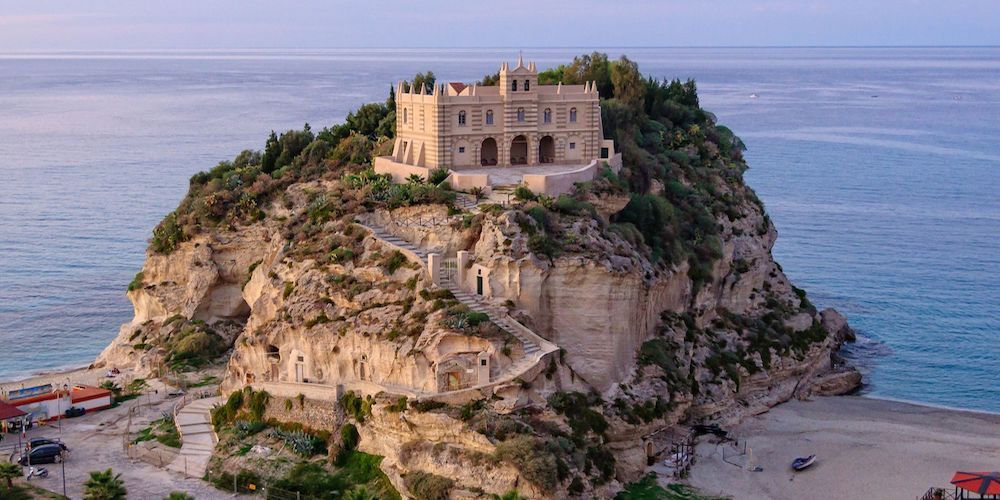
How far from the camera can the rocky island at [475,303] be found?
47375 mm

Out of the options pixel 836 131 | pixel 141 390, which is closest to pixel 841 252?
pixel 141 390

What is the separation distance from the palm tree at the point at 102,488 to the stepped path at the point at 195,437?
484 cm

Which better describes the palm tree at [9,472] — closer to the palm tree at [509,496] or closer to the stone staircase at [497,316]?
the palm tree at [509,496]

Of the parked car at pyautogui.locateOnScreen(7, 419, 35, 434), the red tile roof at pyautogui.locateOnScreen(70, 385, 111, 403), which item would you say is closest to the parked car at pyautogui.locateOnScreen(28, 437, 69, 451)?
the parked car at pyautogui.locateOnScreen(7, 419, 35, 434)

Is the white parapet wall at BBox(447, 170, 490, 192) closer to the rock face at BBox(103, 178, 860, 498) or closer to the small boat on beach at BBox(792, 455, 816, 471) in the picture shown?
the rock face at BBox(103, 178, 860, 498)

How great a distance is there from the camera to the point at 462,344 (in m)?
48.4

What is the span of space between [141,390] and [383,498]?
60.1 ft

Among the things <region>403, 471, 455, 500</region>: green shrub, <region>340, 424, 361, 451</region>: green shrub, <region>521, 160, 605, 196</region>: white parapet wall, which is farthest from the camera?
<region>521, 160, 605, 196</region>: white parapet wall

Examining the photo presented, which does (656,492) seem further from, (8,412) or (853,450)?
(8,412)

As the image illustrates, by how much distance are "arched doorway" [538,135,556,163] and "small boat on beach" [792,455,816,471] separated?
1889cm

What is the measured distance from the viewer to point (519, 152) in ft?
203

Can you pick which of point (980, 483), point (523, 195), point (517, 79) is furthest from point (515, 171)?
point (980, 483)

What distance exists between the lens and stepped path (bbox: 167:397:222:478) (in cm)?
4897

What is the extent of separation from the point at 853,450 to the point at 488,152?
21.4 m
